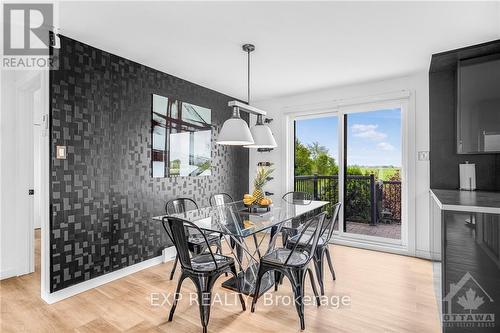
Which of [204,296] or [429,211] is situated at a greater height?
[429,211]

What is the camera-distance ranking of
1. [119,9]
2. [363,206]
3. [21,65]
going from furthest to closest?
1. [363,206]
2. [21,65]
3. [119,9]

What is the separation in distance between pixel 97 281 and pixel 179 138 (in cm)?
194

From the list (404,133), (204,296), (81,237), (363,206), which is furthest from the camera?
(363,206)

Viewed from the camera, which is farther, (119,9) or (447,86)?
(447,86)

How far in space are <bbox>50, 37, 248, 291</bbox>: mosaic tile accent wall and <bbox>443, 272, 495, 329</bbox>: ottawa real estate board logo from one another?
9.99ft

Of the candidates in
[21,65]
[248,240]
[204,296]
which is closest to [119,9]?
[21,65]

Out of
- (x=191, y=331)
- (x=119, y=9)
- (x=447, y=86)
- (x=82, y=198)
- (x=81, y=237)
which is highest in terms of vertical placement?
(x=119, y=9)

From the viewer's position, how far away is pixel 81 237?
8.69 ft

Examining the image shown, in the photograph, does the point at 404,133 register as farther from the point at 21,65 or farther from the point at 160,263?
the point at 21,65

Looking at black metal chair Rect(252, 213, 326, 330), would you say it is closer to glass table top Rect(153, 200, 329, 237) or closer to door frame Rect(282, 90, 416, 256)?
glass table top Rect(153, 200, 329, 237)

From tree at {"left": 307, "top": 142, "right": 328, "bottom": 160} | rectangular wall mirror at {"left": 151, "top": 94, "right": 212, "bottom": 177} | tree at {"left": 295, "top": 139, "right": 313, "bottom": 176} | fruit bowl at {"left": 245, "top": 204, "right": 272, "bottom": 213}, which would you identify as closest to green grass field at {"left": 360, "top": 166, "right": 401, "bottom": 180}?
tree at {"left": 307, "top": 142, "right": 328, "bottom": 160}

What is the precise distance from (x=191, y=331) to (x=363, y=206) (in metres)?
3.22

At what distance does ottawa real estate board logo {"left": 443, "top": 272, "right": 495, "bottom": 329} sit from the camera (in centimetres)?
203

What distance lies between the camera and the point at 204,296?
2029mm
